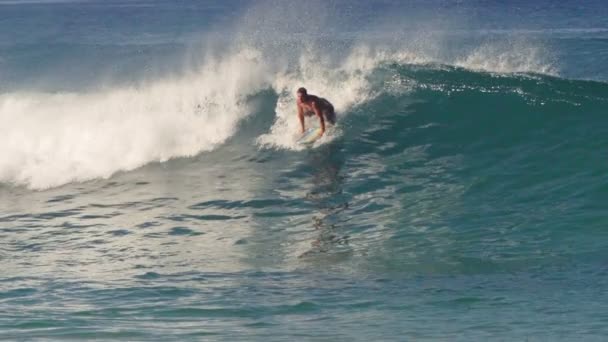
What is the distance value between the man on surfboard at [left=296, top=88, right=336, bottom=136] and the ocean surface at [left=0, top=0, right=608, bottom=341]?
0.98 feet

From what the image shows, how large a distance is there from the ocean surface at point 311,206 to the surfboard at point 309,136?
0.22 meters

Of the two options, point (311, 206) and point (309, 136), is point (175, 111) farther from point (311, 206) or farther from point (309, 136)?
point (311, 206)

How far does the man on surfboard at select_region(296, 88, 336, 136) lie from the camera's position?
53.6 feet

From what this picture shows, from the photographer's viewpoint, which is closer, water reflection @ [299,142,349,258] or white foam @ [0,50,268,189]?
water reflection @ [299,142,349,258]

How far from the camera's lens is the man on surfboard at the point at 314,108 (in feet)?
53.6

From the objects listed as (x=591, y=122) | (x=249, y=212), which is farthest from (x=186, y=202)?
(x=591, y=122)

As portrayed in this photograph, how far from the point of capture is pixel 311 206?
13.6m

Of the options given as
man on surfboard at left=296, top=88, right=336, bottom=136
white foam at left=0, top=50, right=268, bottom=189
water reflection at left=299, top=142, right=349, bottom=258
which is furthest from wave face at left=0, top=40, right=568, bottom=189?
water reflection at left=299, top=142, right=349, bottom=258

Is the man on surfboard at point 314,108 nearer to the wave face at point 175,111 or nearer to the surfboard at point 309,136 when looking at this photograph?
the surfboard at point 309,136

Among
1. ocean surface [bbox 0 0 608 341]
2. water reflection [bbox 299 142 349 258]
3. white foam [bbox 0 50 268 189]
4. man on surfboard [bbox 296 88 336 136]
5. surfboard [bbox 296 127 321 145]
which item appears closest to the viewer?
ocean surface [bbox 0 0 608 341]

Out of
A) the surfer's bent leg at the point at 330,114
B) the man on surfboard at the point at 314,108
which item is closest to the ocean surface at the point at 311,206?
the surfer's bent leg at the point at 330,114

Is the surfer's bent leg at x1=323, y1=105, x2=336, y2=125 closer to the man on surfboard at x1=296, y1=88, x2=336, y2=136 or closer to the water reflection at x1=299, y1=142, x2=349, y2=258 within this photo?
the man on surfboard at x1=296, y1=88, x2=336, y2=136

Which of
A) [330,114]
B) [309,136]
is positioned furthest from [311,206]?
[330,114]

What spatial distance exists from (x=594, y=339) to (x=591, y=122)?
377 inches
